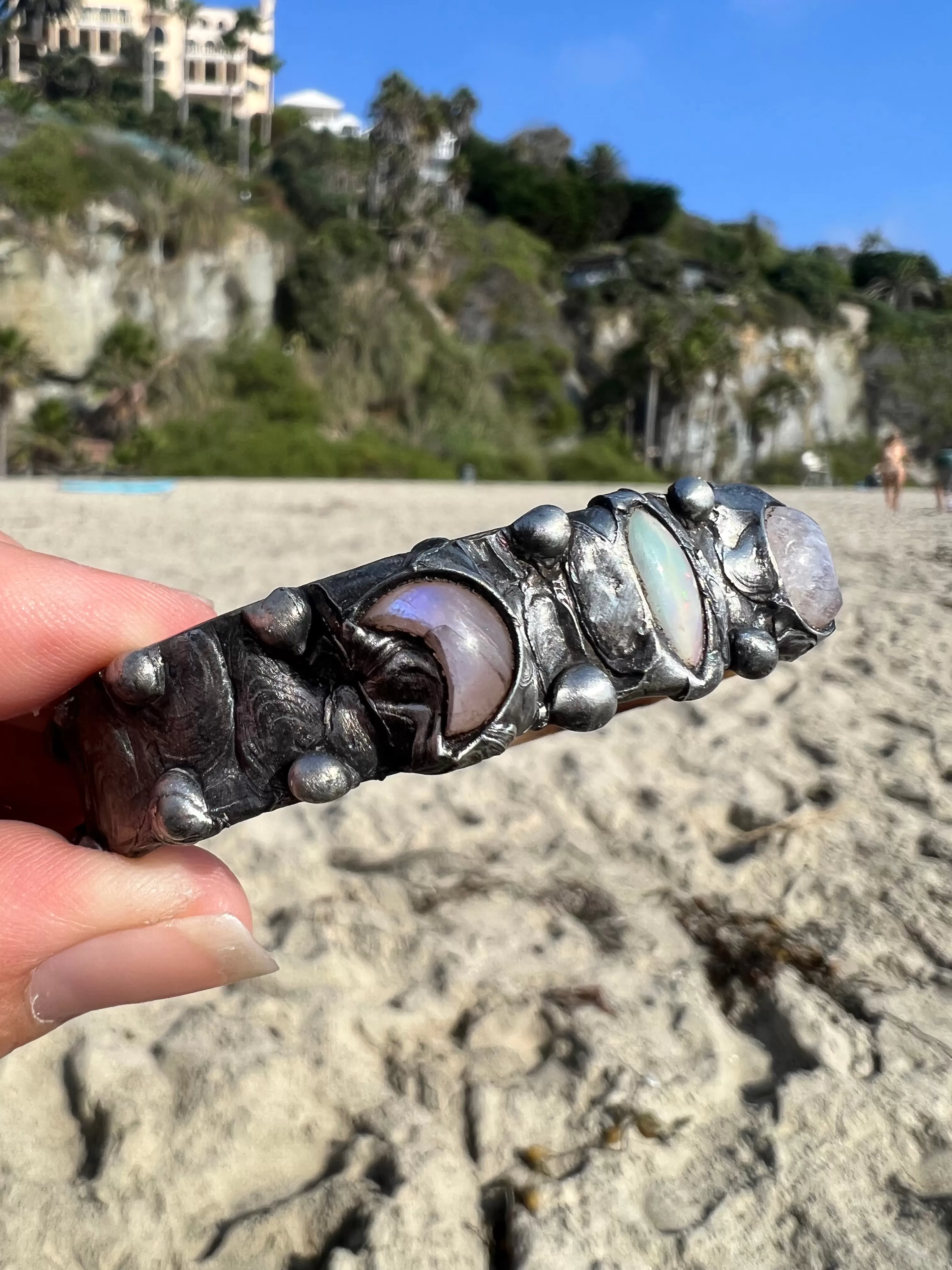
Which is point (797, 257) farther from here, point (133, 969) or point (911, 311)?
point (133, 969)

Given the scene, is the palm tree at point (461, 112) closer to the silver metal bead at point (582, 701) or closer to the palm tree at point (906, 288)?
the palm tree at point (906, 288)

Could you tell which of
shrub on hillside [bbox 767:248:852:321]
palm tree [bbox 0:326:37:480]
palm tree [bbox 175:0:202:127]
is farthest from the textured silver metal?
palm tree [bbox 175:0:202:127]

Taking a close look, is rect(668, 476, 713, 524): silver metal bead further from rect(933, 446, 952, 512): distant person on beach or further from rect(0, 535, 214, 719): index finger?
rect(933, 446, 952, 512): distant person on beach

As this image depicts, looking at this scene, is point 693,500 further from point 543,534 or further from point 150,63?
point 150,63

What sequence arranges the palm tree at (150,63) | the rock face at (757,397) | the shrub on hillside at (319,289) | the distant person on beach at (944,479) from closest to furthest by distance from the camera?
the distant person on beach at (944,479)
the shrub on hillside at (319,289)
the rock face at (757,397)
the palm tree at (150,63)

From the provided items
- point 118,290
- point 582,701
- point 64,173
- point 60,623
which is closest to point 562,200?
point 118,290

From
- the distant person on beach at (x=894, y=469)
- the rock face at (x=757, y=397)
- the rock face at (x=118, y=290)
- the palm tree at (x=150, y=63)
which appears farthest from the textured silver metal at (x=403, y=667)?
the palm tree at (x=150, y=63)

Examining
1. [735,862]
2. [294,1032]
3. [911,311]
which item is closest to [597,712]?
[294,1032]
